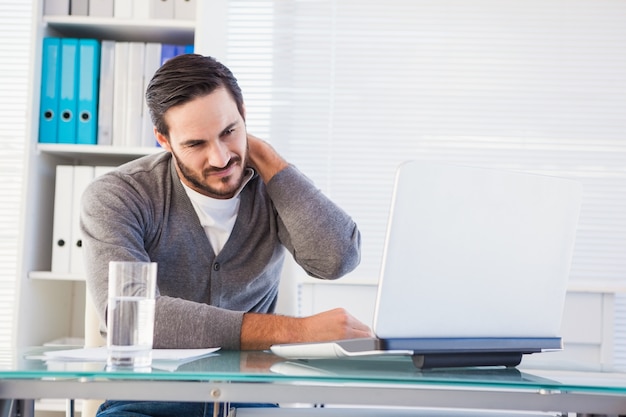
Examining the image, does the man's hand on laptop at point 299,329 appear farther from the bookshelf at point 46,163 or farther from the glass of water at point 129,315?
the bookshelf at point 46,163

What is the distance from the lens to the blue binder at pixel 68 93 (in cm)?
257

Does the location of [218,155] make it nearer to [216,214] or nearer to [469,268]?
[216,214]

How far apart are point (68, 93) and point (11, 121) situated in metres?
0.50

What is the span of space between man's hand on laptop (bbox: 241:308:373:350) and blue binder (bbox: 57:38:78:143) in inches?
58.5

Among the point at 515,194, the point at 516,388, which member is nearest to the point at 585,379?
the point at 516,388

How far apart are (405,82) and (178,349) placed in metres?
2.01

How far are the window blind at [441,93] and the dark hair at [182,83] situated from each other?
1.30 metres

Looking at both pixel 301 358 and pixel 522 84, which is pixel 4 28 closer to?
pixel 522 84

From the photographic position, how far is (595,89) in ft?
9.78

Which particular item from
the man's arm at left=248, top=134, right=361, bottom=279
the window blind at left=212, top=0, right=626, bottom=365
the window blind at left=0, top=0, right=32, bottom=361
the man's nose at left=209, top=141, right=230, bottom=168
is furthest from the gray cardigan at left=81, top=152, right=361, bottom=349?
the window blind at left=0, top=0, right=32, bottom=361

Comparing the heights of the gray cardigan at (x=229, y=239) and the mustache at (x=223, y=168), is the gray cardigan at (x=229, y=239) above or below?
below

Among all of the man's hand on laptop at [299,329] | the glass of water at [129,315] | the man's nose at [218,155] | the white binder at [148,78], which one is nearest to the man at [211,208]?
the man's nose at [218,155]

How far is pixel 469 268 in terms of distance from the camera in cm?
104

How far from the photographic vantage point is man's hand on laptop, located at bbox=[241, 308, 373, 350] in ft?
4.29
